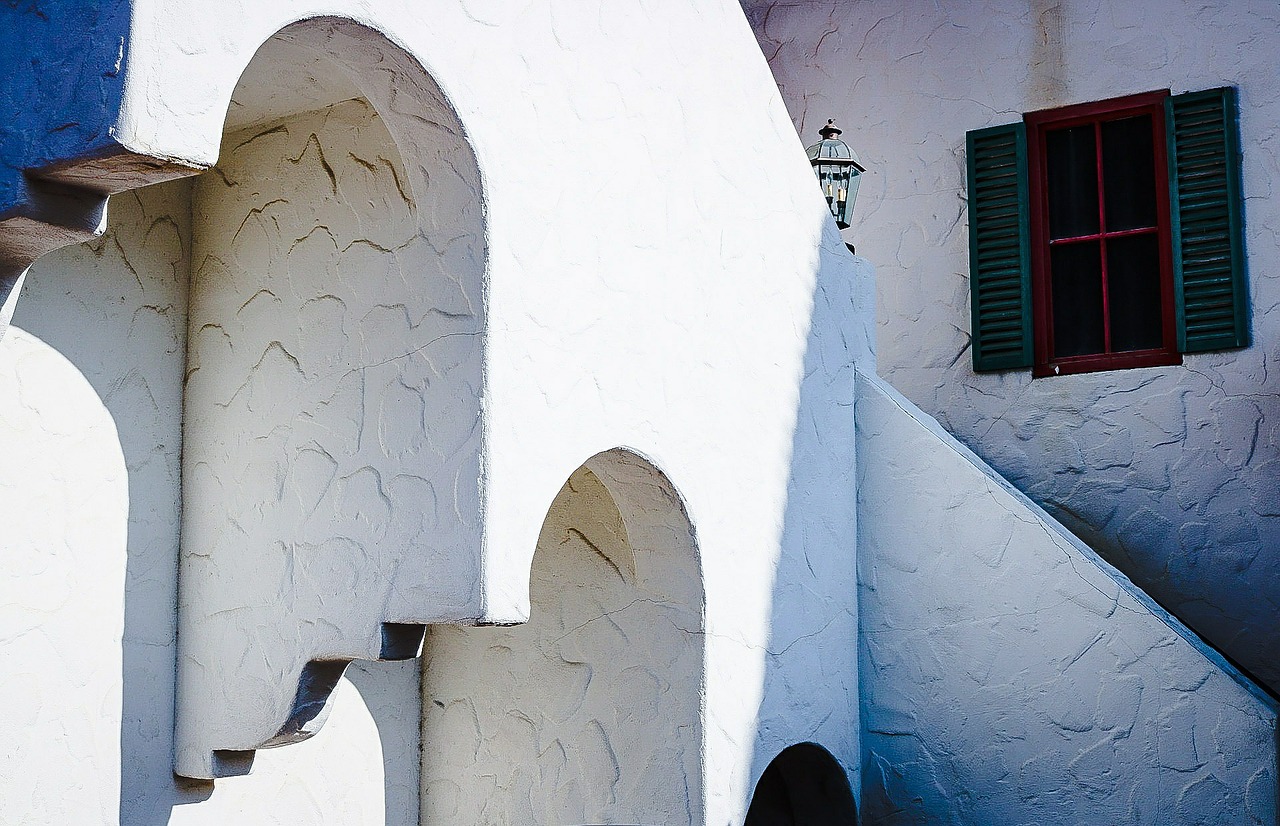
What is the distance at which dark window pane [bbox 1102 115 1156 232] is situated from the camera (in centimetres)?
712

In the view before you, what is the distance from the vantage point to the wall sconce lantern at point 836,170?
6.70 meters

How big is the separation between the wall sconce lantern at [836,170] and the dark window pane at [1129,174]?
157 cm

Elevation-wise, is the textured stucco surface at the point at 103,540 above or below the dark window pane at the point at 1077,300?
below

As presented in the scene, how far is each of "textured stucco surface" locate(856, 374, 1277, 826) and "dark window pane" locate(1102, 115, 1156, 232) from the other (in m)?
2.40

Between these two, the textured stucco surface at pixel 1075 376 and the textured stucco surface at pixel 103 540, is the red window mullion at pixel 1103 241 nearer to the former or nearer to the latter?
the textured stucco surface at pixel 1075 376

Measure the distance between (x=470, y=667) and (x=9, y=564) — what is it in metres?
1.83

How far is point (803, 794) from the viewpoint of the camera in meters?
5.43

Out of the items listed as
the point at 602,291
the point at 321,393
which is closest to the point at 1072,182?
the point at 602,291

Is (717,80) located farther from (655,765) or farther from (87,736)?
(87,736)

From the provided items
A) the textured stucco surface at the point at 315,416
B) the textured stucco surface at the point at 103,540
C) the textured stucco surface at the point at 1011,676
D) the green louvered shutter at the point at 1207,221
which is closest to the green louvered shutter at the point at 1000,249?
the green louvered shutter at the point at 1207,221

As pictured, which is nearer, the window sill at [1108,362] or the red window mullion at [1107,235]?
the window sill at [1108,362]

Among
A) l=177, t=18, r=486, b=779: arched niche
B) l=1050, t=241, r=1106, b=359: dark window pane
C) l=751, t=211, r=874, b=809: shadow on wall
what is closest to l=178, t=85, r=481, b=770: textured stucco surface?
l=177, t=18, r=486, b=779: arched niche

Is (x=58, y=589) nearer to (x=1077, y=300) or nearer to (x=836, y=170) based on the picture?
(x=836, y=170)

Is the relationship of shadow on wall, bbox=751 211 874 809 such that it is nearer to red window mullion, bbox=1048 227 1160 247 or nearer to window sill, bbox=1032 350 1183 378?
window sill, bbox=1032 350 1183 378
